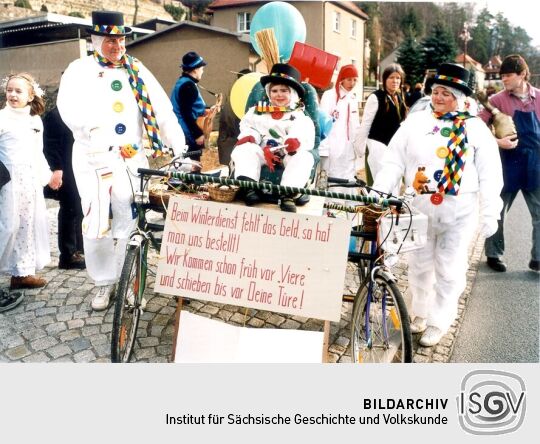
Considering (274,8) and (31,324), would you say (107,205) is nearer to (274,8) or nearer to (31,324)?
(31,324)

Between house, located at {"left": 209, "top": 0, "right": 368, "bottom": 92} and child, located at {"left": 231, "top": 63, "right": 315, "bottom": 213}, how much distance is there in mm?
1513

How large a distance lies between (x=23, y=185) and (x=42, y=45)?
1.17 m

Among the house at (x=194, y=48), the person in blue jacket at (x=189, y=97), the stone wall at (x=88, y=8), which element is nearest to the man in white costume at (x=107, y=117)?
the stone wall at (x=88, y=8)

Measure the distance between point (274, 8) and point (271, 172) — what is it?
2015 mm

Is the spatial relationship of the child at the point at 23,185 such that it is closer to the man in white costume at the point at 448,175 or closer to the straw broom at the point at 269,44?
the straw broom at the point at 269,44

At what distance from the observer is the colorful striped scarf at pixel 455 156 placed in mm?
2949

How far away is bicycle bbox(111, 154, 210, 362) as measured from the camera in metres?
2.54

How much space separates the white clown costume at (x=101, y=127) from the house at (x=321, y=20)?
155 cm

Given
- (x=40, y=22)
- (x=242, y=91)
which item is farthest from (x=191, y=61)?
(x=40, y=22)

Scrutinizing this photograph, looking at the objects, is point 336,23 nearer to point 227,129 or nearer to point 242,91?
point 227,129

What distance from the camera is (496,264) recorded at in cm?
481
